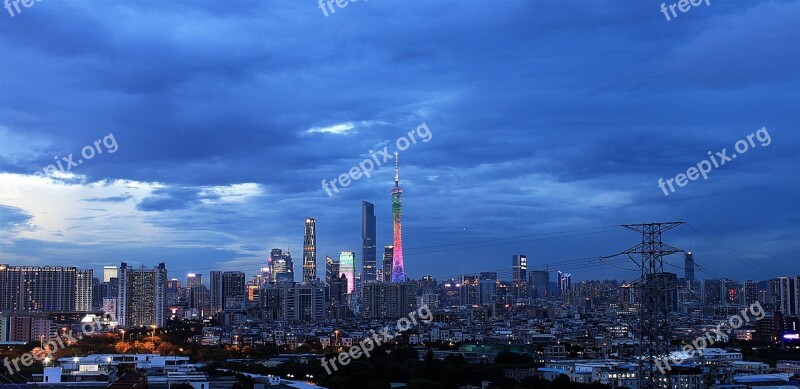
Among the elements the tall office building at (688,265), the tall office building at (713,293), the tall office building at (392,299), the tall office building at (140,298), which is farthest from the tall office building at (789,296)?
the tall office building at (140,298)

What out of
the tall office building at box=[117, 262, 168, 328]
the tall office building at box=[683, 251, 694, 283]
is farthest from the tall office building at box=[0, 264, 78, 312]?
the tall office building at box=[683, 251, 694, 283]

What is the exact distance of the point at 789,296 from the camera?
140ft

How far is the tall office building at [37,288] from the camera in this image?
4791 centimetres

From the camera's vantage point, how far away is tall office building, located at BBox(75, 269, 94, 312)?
168ft

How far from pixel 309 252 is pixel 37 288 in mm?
26449

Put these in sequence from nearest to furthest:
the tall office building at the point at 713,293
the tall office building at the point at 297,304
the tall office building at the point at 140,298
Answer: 1. the tall office building at the point at 140,298
2. the tall office building at the point at 713,293
3. the tall office building at the point at 297,304

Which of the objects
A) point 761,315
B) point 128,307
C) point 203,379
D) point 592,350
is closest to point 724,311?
point 761,315

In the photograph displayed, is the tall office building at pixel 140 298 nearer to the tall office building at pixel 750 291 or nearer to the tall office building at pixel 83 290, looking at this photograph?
the tall office building at pixel 83 290

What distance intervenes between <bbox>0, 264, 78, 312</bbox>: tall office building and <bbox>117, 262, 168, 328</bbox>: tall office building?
5134 millimetres

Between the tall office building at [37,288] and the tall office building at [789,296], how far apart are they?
3589 centimetres

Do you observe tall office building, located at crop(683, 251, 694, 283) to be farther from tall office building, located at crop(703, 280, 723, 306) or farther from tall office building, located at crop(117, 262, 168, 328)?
tall office building, located at crop(117, 262, 168, 328)

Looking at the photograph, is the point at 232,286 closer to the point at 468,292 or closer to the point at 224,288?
the point at 224,288

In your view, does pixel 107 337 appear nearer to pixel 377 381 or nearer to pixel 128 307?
pixel 128 307

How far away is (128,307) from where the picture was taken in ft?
152
